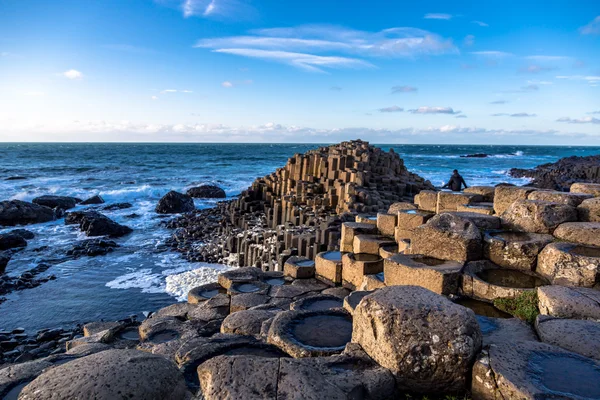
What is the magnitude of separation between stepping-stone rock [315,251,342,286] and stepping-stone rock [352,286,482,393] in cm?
456

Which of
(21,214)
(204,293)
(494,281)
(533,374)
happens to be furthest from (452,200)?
(21,214)

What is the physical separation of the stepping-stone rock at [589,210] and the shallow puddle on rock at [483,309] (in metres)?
2.22

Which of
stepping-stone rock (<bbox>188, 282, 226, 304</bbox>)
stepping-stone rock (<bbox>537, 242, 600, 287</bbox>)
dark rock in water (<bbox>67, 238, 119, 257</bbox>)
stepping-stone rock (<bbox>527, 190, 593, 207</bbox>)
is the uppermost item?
stepping-stone rock (<bbox>527, 190, 593, 207</bbox>)

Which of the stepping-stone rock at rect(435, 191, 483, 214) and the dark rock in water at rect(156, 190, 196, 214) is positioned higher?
the stepping-stone rock at rect(435, 191, 483, 214)

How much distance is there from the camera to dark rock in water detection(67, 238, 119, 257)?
13.8 meters

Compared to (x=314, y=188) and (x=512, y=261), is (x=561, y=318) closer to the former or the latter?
(x=512, y=261)

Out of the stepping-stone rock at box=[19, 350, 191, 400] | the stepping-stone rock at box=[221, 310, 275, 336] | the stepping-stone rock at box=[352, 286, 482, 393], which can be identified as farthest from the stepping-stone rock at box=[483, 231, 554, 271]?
the stepping-stone rock at box=[19, 350, 191, 400]

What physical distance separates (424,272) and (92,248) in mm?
12305

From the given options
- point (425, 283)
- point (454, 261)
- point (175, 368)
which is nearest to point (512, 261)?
point (454, 261)

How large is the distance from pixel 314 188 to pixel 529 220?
10.8m

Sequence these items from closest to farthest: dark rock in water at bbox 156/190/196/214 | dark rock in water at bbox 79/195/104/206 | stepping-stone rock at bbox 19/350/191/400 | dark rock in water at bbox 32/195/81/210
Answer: stepping-stone rock at bbox 19/350/191/400
dark rock in water at bbox 156/190/196/214
dark rock in water at bbox 32/195/81/210
dark rock in water at bbox 79/195/104/206

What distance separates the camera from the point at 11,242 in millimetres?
14648

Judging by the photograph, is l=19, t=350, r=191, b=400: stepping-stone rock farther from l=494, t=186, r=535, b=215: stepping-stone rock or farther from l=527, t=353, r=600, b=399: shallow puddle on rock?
l=494, t=186, r=535, b=215: stepping-stone rock

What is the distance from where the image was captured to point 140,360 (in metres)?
3.13
